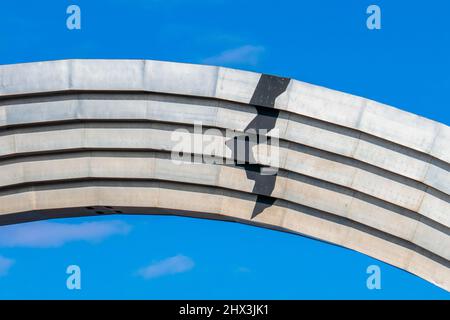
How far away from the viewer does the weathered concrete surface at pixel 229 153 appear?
24.3m

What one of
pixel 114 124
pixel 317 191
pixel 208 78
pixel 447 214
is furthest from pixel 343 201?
pixel 114 124

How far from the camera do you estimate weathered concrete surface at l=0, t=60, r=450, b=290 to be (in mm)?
24328

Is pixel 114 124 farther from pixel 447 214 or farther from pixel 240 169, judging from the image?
pixel 447 214

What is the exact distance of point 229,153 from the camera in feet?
82.0

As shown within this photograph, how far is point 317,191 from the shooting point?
25.1 meters
